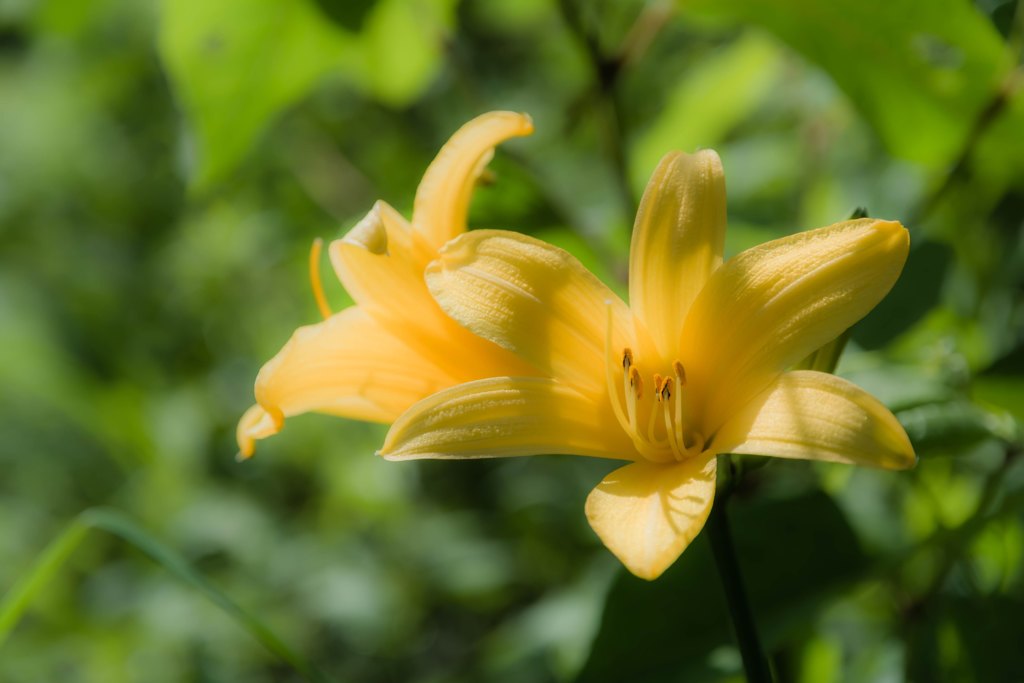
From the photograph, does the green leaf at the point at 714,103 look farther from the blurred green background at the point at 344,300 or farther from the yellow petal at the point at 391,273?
the yellow petal at the point at 391,273

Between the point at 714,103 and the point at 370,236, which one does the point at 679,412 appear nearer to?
the point at 370,236

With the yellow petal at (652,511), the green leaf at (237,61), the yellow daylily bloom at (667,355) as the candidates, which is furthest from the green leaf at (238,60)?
the yellow petal at (652,511)

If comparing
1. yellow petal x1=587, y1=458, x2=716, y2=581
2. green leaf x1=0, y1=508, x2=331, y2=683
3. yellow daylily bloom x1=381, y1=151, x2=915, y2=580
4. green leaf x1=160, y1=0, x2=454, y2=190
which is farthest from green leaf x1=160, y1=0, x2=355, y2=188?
yellow petal x1=587, y1=458, x2=716, y2=581

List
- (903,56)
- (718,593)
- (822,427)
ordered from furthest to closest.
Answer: (903,56) → (718,593) → (822,427)

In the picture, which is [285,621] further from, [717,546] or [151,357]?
[717,546]

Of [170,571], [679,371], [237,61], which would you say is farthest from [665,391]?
[237,61]

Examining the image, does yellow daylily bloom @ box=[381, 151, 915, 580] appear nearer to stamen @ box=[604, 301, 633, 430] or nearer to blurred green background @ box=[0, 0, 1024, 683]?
stamen @ box=[604, 301, 633, 430]
